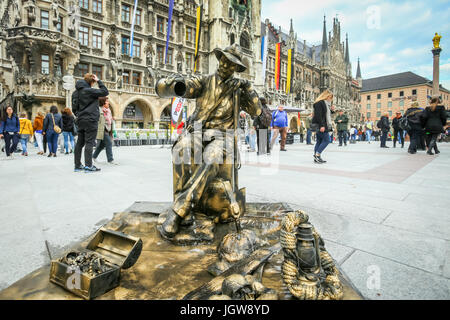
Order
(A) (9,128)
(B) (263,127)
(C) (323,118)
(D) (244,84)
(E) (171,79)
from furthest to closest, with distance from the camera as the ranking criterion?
(B) (263,127), (A) (9,128), (C) (323,118), (D) (244,84), (E) (171,79)

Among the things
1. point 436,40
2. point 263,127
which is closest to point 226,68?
point 263,127

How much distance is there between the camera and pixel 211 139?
2.21 metres

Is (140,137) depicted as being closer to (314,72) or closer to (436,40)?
(436,40)

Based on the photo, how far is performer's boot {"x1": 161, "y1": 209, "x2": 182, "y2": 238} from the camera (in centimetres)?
185

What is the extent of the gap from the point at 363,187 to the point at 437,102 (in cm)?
734

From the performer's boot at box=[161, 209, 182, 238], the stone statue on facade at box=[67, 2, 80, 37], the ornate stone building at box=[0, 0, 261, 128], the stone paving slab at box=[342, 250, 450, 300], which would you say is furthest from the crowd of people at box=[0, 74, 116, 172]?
the stone statue on facade at box=[67, 2, 80, 37]

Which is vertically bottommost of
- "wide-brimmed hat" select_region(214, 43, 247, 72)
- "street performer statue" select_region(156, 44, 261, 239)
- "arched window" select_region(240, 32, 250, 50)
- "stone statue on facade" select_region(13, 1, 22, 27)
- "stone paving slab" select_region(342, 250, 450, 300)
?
"stone paving slab" select_region(342, 250, 450, 300)

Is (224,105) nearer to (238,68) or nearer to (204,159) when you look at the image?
(238,68)

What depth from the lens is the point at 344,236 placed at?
212 cm

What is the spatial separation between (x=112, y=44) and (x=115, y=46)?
380mm

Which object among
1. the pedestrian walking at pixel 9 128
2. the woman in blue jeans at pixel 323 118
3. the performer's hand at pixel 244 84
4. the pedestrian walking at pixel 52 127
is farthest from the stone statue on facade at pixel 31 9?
the performer's hand at pixel 244 84

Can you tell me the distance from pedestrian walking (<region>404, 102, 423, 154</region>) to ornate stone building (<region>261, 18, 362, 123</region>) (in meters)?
27.5

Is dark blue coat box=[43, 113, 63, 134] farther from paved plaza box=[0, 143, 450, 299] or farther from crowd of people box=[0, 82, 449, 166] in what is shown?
paved plaza box=[0, 143, 450, 299]

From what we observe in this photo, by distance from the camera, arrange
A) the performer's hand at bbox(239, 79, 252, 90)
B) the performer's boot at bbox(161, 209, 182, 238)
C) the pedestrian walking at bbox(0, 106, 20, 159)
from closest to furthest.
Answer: the performer's boot at bbox(161, 209, 182, 238), the performer's hand at bbox(239, 79, 252, 90), the pedestrian walking at bbox(0, 106, 20, 159)
